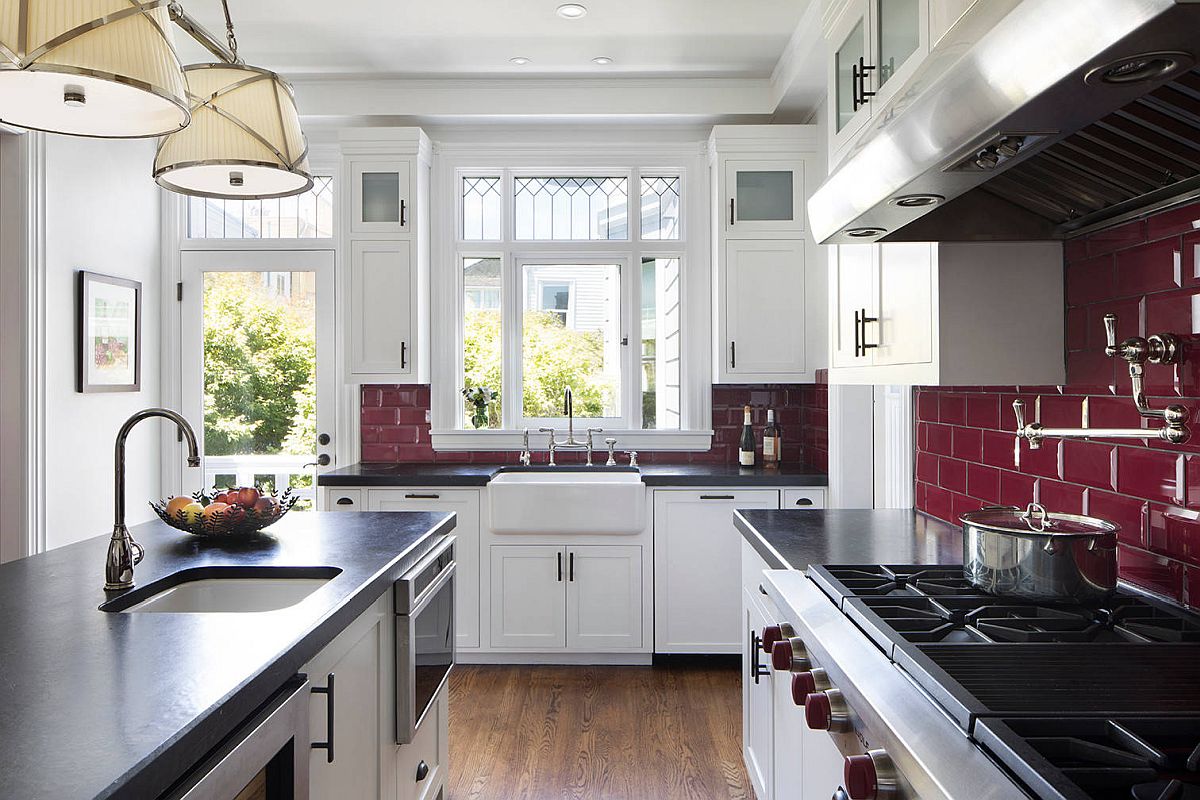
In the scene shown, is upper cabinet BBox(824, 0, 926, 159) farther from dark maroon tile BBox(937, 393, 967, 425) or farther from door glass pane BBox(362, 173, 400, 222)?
door glass pane BBox(362, 173, 400, 222)

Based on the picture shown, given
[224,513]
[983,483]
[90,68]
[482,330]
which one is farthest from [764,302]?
[90,68]

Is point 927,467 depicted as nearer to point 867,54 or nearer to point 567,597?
point 867,54

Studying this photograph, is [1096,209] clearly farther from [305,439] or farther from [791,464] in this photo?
[305,439]

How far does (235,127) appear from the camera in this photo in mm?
1854

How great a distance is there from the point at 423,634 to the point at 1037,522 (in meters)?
1.46

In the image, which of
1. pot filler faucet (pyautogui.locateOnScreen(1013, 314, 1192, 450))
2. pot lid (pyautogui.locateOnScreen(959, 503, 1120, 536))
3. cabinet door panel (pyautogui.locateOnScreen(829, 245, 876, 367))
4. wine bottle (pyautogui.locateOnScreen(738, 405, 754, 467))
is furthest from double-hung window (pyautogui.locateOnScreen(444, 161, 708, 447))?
pot filler faucet (pyautogui.locateOnScreen(1013, 314, 1192, 450))

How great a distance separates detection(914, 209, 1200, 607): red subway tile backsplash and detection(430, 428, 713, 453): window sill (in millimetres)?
2159

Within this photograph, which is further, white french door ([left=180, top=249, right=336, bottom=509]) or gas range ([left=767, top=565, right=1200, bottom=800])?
white french door ([left=180, top=249, right=336, bottom=509])

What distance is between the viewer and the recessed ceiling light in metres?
3.10

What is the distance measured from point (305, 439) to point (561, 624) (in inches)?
65.2

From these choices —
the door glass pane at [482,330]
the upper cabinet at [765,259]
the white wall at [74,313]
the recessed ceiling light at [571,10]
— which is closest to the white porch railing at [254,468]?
the white wall at [74,313]

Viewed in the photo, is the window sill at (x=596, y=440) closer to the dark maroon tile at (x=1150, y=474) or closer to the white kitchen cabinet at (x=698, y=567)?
the white kitchen cabinet at (x=698, y=567)

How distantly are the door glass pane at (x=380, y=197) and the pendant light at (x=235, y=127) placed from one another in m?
1.88

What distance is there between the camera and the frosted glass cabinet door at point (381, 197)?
384 centimetres
